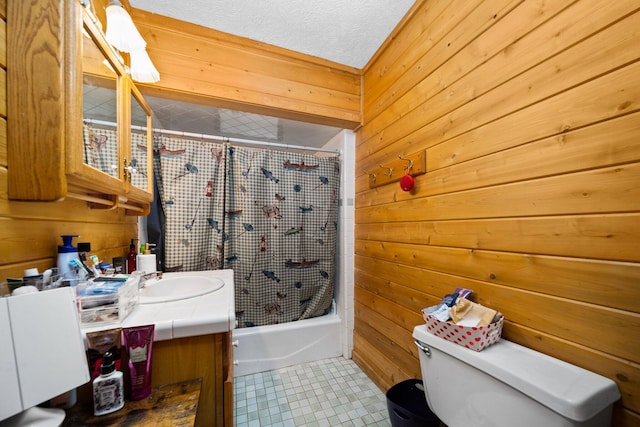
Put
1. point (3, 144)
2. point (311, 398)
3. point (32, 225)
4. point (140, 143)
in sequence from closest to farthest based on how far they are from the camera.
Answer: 1. point (3, 144)
2. point (32, 225)
3. point (140, 143)
4. point (311, 398)

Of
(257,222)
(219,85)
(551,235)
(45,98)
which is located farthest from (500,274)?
(219,85)

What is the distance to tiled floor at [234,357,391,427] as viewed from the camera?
136 centimetres

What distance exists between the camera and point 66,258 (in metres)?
0.79

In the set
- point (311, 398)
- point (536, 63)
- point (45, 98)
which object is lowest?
point (311, 398)

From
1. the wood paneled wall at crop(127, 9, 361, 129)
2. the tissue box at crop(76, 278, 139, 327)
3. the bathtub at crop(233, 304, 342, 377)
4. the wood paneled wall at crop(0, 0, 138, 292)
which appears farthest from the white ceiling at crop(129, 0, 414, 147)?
the bathtub at crop(233, 304, 342, 377)

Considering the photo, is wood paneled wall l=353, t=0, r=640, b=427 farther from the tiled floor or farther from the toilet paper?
the toilet paper

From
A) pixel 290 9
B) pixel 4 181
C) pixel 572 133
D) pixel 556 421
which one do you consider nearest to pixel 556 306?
pixel 556 421

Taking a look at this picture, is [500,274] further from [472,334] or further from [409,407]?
[409,407]

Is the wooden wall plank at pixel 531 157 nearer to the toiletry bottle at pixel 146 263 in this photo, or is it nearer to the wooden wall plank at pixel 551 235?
the wooden wall plank at pixel 551 235

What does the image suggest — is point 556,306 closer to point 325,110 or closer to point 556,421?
point 556,421

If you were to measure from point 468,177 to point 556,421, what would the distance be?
0.79 meters

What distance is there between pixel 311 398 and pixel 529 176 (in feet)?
5.36

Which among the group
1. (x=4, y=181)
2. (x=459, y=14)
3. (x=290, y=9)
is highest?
(x=290, y=9)

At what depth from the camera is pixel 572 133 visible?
28.4 inches
